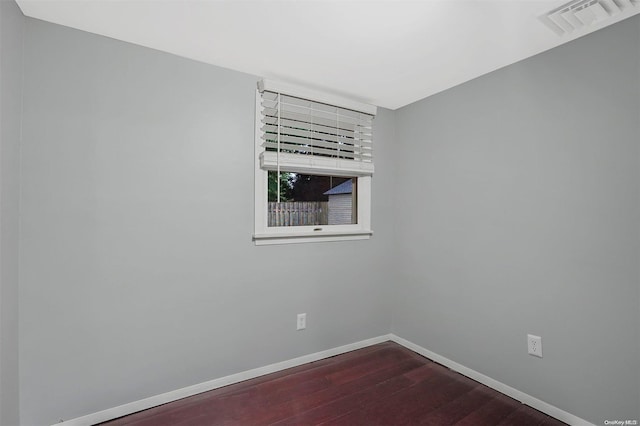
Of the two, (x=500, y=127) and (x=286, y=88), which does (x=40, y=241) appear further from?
(x=500, y=127)

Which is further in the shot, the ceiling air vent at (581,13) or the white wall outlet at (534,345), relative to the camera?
the white wall outlet at (534,345)

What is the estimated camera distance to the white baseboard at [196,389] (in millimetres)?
1741

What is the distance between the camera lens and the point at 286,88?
2.30 meters

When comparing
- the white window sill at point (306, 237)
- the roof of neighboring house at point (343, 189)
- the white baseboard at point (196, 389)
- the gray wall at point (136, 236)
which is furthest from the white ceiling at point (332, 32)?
the white baseboard at point (196, 389)

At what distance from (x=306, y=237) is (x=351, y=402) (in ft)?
3.94

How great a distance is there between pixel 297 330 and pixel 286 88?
74.8 inches

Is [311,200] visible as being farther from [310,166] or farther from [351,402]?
[351,402]

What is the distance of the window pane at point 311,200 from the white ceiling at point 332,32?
32.7 inches

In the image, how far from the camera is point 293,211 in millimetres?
2555

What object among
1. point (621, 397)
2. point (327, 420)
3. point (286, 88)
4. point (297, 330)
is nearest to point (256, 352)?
point (297, 330)

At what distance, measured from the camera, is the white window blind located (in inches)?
91.0

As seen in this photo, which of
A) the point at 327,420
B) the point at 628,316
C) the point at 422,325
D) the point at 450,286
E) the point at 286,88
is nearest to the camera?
the point at 628,316

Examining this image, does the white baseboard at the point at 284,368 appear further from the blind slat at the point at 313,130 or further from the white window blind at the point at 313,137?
the blind slat at the point at 313,130

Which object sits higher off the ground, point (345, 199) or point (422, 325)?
point (345, 199)
